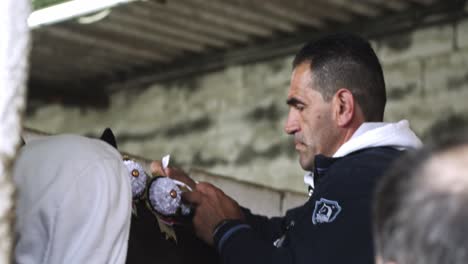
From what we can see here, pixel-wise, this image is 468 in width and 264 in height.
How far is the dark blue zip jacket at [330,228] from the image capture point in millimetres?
2518

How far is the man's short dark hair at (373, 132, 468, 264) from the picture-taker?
3.65ft

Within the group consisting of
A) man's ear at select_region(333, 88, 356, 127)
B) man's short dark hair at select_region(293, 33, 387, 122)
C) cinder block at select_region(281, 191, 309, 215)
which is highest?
man's short dark hair at select_region(293, 33, 387, 122)

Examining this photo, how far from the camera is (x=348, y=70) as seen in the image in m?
3.24

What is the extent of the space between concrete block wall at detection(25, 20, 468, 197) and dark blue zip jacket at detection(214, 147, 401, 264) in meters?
5.60

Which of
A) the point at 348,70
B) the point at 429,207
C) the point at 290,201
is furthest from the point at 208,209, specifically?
the point at 290,201

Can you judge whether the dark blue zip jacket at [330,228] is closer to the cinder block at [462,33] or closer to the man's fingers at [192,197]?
the man's fingers at [192,197]

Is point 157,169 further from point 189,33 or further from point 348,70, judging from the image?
point 189,33

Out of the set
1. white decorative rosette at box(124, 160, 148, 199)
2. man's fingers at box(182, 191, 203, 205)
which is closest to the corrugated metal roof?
man's fingers at box(182, 191, 203, 205)

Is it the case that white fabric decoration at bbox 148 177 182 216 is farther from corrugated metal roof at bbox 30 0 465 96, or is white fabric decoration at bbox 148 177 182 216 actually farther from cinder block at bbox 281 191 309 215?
corrugated metal roof at bbox 30 0 465 96

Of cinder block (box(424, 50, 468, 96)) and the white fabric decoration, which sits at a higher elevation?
cinder block (box(424, 50, 468, 96))

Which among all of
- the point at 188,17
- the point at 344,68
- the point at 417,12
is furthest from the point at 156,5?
the point at 344,68

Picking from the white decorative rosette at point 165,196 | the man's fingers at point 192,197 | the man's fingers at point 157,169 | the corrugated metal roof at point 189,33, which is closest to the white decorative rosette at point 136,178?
A: the white decorative rosette at point 165,196

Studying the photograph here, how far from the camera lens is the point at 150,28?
924 cm

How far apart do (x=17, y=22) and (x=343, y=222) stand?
130 cm
